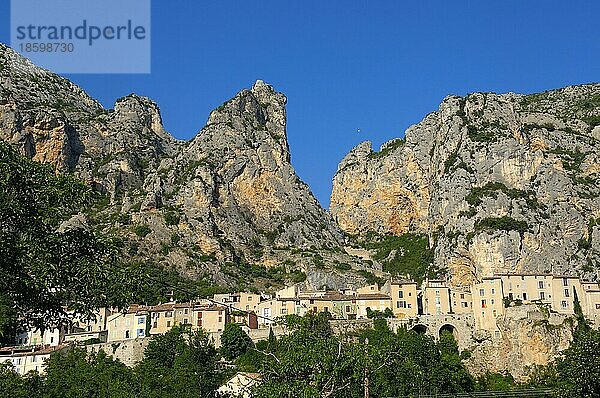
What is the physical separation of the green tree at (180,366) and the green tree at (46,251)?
29248 millimetres

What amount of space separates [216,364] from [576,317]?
35805 millimetres

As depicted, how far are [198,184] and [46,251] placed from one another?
98.1m

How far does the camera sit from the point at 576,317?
222 feet

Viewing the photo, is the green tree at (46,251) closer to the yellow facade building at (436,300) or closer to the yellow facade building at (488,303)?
the yellow facade building at (488,303)

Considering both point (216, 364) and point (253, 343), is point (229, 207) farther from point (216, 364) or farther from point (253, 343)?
point (216, 364)

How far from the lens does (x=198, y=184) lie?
112m

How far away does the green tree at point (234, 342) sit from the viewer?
212 feet

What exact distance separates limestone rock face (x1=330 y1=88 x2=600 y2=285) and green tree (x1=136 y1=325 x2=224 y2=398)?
1811 inches

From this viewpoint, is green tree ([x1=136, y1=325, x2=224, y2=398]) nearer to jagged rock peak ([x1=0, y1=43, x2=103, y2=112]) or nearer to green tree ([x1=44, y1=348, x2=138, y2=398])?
green tree ([x1=44, y1=348, x2=138, y2=398])

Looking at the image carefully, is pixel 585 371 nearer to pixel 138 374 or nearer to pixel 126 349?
pixel 138 374

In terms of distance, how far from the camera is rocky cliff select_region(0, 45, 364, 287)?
103 metres

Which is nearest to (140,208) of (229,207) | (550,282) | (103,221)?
(103,221)

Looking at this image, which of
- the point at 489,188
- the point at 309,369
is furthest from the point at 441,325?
the point at 309,369

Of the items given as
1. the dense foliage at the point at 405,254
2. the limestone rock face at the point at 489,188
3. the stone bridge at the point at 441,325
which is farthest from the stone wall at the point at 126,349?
the limestone rock face at the point at 489,188
